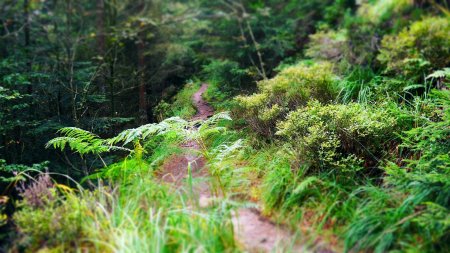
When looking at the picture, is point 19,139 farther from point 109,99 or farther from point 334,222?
point 334,222

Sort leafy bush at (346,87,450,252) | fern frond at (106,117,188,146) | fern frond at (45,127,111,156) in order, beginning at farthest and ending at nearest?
fern frond at (106,117,188,146), fern frond at (45,127,111,156), leafy bush at (346,87,450,252)

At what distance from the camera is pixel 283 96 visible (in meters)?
5.95

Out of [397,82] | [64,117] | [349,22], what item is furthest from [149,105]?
[349,22]

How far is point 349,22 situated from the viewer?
8859 mm

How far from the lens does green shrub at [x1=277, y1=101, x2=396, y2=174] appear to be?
170 inches

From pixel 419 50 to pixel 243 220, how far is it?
5936mm

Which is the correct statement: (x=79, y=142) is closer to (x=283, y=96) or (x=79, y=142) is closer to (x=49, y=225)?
(x=49, y=225)

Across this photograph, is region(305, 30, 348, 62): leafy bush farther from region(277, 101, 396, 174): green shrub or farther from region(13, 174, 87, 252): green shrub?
region(13, 174, 87, 252): green shrub

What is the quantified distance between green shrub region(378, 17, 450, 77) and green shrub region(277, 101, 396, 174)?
261 cm

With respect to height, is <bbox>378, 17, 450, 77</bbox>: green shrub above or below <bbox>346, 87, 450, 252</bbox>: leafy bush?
above

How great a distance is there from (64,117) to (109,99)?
34.0 inches

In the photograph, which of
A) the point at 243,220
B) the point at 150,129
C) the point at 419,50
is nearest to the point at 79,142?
the point at 150,129

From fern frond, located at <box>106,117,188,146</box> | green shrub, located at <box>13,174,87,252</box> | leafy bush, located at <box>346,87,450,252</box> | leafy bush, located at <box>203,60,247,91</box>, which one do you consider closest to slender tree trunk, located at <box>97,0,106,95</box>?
leafy bush, located at <box>203,60,247,91</box>

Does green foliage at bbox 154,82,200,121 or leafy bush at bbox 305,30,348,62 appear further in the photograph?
leafy bush at bbox 305,30,348,62
